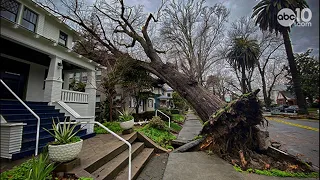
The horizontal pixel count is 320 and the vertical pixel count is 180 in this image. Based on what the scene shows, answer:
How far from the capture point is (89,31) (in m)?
7.04

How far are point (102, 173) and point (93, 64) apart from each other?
5888 mm

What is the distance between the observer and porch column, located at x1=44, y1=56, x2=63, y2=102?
180 inches

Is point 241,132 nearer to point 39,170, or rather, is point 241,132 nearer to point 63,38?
point 39,170

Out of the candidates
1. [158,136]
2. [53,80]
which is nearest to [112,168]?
[158,136]

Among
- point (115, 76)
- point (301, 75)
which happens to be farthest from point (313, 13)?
point (115, 76)

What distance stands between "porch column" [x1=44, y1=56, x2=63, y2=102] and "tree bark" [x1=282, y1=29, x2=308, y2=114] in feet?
19.6

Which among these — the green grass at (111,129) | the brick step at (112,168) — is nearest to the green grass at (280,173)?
the brick step at (112,168)

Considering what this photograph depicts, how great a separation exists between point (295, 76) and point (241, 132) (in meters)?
2.79

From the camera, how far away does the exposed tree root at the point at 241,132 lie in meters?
3.85

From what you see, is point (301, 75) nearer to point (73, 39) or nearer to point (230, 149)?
point (230, 149)

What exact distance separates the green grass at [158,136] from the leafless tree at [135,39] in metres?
1.84

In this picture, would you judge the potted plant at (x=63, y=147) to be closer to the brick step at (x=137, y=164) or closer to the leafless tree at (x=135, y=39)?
the brick step at (x=137, y=164)

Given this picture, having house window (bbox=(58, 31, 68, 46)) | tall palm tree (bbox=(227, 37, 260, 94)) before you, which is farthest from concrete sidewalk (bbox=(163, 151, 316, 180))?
house window (bbox=(58, 31, 68, 46))

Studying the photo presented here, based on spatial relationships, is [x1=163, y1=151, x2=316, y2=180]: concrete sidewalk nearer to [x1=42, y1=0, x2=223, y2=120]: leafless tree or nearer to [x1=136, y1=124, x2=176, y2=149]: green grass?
[x1=136, y1=124, x2=176, y2=149]: green grass
